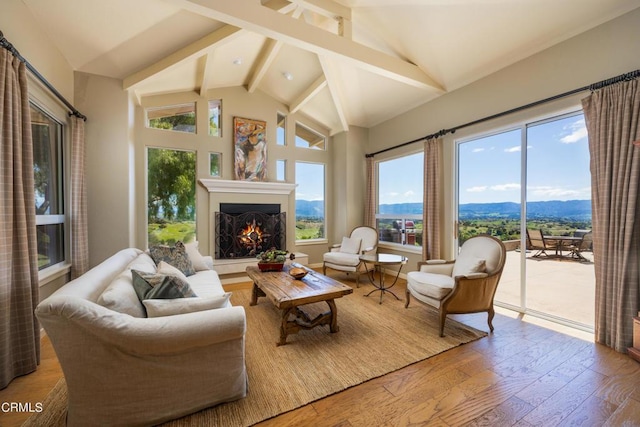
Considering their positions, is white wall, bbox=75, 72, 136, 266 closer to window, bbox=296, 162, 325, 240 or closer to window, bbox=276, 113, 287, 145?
window, bbox=276, 113, 287, 145

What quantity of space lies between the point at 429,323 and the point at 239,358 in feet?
7.06

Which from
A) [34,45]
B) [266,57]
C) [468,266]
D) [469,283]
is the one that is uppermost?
[266,57]

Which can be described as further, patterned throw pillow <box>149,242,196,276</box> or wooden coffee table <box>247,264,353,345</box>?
patterned throw pillow <box>149,242,196,276</box>

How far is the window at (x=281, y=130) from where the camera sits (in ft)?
17.8

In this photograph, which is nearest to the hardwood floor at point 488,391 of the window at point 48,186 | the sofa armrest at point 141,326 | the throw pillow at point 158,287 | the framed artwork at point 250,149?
the sofa armrest at point 141,326

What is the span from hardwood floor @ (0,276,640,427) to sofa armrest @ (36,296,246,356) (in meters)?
0.63

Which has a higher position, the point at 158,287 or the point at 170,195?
the point at 170,195

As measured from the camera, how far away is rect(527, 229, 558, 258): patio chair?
309 centimetres

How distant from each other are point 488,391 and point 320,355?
127 centimetres

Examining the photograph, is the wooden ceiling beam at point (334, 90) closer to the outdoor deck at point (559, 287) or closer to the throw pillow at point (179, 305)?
the outdoor deck at point (559, 287)

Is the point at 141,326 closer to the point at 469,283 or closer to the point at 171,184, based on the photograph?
the point at 469,283

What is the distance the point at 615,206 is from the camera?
235 cm

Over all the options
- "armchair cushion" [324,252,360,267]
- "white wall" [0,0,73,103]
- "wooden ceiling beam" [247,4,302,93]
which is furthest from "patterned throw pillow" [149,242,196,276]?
"wooden ceiling beam" [247,4,302,93]

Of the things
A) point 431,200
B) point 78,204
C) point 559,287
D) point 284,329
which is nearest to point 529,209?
point 559,287
